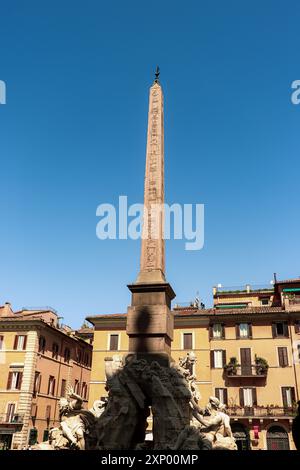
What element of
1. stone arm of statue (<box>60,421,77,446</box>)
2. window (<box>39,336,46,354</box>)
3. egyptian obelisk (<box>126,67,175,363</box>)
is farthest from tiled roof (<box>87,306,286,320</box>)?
stone arm of statue (<box>60,421,77,446</box>)

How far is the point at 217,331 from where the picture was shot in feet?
93.6

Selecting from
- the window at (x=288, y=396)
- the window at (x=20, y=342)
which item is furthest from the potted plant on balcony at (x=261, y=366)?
the window at (x=20, y=342)

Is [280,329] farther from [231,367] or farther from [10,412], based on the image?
[10,412]

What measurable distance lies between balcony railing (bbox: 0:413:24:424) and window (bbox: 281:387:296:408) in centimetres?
1524

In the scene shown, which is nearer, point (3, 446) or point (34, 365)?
point (3, 446)

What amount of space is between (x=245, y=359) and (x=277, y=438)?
4.64 metres

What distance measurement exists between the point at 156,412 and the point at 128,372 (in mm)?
1165

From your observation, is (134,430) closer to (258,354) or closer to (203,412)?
(203,412)

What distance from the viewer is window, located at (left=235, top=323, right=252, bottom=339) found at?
92.1ft

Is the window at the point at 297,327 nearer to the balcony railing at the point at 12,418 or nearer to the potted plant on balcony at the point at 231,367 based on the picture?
the potted plant on balcony at the point at 231,367

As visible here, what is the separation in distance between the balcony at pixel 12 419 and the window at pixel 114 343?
671 centimetres

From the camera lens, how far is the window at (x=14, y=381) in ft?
88.4
